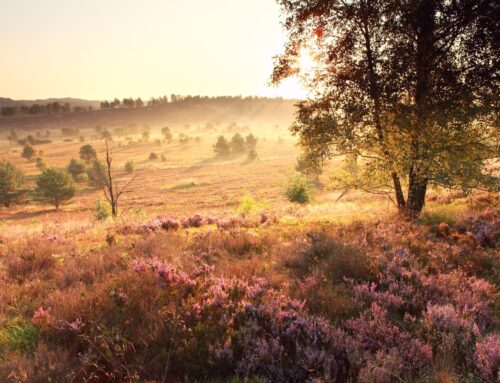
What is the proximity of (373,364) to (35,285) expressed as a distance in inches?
221

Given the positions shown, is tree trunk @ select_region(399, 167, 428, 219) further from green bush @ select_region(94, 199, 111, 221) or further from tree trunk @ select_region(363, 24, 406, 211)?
green bush @ select_region(94, 199, 111, 221)

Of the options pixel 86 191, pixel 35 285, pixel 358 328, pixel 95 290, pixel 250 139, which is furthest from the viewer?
pixel 250 139

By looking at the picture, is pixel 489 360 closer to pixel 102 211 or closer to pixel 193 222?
pixel 193 222

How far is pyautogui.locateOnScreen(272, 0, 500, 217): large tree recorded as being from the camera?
33.3 ft

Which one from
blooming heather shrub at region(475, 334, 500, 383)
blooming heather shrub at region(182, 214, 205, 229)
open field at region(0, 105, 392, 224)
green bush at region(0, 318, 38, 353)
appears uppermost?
blooming heather shrub at region(475, 334, 500, 383)

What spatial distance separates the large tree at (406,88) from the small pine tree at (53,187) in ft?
186

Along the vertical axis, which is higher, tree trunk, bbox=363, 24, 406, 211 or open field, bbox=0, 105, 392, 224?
tree trunk, bbox=363, 24, 406, 211

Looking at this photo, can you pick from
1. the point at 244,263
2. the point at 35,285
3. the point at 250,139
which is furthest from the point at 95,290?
the point at 250,139

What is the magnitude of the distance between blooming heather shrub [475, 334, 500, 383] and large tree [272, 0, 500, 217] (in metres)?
7.36

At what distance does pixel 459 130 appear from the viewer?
403 inches

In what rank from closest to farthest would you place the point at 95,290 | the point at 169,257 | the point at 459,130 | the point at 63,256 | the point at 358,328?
1. the point at 358,328
2. the point at 95,290
3. the point at 169,257
4. the point at 63,256
5. the point at 459,130

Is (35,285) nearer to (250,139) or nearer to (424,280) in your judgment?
(424,280)

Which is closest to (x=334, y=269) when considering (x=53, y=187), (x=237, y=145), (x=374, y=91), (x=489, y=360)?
(x=489, y=360)

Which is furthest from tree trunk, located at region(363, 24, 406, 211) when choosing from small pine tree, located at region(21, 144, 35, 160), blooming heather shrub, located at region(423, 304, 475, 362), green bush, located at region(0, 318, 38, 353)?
small pine tree, located at region(21, 144, 35, 160)
